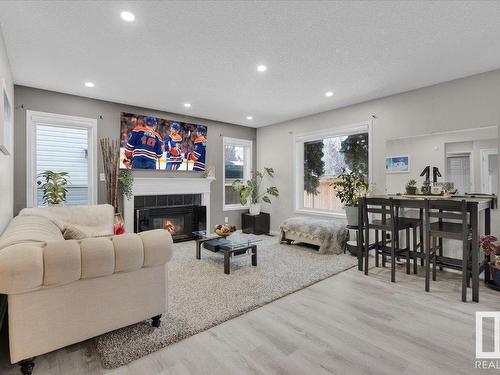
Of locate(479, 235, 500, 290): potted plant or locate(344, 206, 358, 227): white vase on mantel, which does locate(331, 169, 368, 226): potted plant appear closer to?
locate(344, 206, 358, 227): white vase on mantel

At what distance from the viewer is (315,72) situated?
337 centimetres

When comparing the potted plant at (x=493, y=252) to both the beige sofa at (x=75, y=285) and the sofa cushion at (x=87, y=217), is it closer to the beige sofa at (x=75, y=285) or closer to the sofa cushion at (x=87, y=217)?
the beige sofa at (x=75, y=285)

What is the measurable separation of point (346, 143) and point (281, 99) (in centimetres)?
159

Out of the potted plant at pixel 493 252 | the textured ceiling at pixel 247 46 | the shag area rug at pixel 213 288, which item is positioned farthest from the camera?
the potted plant at pixel 493 252

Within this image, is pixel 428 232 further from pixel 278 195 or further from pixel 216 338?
pixel 278 195

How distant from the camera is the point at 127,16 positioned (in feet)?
7.38

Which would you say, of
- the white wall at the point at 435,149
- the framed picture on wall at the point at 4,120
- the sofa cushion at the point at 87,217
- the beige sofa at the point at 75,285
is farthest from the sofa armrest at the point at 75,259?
the white wall at the point at 435,149

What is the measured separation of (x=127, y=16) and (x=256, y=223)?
4.54 meters

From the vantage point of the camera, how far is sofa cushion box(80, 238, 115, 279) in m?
1.70

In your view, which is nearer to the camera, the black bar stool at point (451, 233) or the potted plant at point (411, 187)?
the black bar stool at point (451, 233)

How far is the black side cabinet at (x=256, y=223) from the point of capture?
6043 millimetres

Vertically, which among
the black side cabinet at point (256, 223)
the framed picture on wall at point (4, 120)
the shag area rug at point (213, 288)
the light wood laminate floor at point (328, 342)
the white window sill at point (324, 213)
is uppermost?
the framed picture on wall at point (4, 120)

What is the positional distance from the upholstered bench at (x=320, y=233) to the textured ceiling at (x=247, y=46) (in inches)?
84.6

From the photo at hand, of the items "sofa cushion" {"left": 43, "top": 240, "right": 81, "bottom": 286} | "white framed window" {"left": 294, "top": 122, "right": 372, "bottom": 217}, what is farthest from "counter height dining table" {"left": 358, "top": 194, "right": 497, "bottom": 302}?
"sofa cushion" {"left": 43, "top": 240, "right": 81, "bottom": 286}
